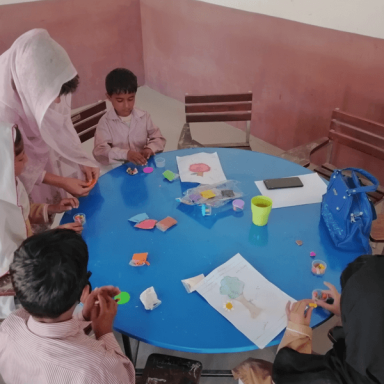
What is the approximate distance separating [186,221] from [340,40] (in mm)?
2077

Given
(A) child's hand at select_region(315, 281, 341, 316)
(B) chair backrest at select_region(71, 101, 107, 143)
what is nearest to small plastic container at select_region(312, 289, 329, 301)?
(A) child's hand at select_region(315, 281, 341, 316)

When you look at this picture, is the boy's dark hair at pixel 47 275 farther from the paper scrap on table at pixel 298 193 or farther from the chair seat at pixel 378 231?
the chair seat at pixel 378 231

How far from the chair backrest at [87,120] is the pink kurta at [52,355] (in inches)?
67.8

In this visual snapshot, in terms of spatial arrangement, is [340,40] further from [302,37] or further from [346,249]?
[346,249]

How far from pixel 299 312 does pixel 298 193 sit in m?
0.78

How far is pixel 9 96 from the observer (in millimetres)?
1657

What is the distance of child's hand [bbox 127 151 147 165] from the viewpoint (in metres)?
2.15

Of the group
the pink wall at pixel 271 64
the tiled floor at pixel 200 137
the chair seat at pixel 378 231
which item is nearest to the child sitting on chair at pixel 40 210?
the tiled floor at pixel 200 137

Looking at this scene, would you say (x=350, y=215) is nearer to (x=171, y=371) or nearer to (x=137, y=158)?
(x=171, y=371)

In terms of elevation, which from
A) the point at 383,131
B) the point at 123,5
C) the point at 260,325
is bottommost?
the point at 260,325

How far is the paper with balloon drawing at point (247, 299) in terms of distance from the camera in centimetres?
125

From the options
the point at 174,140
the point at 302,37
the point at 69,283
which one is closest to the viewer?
the point at 69,283

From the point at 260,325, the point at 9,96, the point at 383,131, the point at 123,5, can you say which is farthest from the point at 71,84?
the point at 123,5

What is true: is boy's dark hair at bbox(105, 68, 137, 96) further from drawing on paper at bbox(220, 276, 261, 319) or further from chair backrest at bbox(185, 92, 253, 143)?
drawing on paper at bbox(220, 276, 261, 319)
